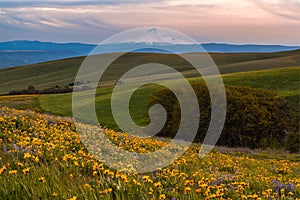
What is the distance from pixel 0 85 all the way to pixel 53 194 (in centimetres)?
16110

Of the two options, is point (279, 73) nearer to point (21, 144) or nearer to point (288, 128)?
point (288, 128)

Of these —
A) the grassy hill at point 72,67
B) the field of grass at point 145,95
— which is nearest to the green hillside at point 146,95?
the field of grass at point 145,95

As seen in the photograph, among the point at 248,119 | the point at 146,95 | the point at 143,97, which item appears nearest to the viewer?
the point at 248,119

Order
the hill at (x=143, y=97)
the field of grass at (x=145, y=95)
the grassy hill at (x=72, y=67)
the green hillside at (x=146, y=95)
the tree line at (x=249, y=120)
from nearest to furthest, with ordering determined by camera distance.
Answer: the tree line at (x=249, y=120) < the field of grass at (x=145, y=95) < the green hillside at (x=146, y=95) < the hill at (x=143, y=97) < the grassy hill at (x=72, y=67)

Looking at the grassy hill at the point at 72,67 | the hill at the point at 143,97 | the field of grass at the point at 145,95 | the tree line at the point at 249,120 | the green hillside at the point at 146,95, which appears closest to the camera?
the tree line at the point at 249,120

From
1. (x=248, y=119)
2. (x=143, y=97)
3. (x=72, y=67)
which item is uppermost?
(x=72, y=67)

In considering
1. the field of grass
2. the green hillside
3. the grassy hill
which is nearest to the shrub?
the field of grass

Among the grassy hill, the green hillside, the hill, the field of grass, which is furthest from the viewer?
the grassy hill

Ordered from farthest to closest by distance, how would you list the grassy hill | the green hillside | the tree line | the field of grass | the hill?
the grassy hill → the hill → the green hillside → the field of grass → the tree line

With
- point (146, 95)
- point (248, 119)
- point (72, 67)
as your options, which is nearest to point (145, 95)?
point (146, 95)

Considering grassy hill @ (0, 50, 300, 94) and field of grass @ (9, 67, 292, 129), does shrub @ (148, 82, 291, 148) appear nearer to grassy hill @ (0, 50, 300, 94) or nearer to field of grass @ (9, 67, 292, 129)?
field of grass @ (9, 67, 292, 129)

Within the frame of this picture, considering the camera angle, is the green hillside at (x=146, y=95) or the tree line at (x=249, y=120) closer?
the tree line at (x=249, y=120)

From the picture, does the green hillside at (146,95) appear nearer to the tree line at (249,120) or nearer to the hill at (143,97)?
the hill at (143,97)

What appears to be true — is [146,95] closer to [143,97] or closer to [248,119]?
[143,97]
